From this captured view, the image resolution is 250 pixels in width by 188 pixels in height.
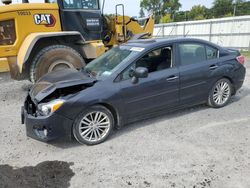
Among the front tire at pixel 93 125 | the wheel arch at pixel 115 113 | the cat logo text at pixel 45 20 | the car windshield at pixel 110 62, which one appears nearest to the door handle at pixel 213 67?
the car windshield at pixel 110 62

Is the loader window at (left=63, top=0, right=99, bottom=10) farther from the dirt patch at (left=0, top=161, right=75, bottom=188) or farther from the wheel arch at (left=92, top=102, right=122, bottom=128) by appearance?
the dirt patch at (left=0, top=161, right=75, bottom=188)

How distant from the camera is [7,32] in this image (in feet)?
21.7

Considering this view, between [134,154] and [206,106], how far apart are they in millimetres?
2461

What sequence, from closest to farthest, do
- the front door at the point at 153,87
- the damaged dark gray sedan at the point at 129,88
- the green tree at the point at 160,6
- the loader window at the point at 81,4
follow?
the damaged dark gray sedan at the point at 129,88 < the front door at the point at 153,87 < the loader window at the point at 81,4 < the green tree at the point at 160,6

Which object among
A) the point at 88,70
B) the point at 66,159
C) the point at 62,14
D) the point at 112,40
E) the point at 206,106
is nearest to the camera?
the point at 66,159

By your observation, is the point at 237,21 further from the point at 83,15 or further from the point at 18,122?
the point at 18,122

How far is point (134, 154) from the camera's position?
12.1ft

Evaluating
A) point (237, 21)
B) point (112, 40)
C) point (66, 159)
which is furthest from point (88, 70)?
point (237, 21)

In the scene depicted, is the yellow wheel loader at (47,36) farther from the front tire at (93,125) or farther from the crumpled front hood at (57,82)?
the front tire at (93,125)

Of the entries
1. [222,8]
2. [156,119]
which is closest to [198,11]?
[222,8]

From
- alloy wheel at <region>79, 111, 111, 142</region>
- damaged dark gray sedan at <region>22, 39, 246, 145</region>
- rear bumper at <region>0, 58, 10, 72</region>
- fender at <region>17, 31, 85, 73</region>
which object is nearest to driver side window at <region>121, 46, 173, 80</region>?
damaged dark gray sedan at <region>22, 39, 246, 145</region>

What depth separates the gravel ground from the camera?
10.2 ft

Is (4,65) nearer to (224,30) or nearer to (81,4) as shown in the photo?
(81,4)

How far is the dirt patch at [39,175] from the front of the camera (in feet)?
10.1
